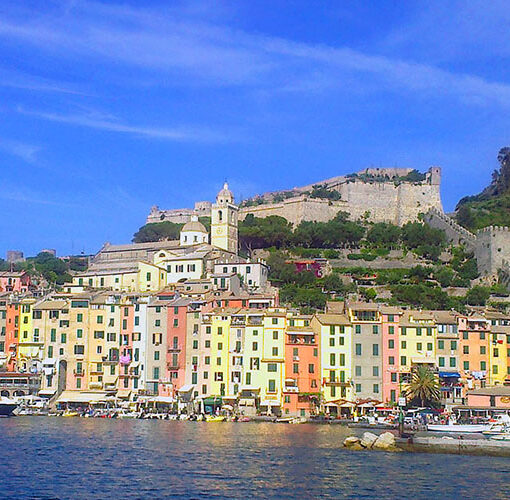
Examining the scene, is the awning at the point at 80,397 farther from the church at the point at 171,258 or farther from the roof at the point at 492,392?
the roof at the point at 492,392

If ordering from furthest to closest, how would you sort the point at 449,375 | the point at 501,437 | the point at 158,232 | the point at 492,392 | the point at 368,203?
the point at 368,203
the point at 158,232
the point at 449,375
the point at 492,392
the point at 501,437

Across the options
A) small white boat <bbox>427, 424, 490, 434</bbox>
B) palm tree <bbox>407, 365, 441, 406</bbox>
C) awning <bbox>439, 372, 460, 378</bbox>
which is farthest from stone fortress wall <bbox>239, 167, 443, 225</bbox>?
small white boat <bbox>427, 424, 490, 434</bbox>

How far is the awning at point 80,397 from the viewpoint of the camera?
72.1m

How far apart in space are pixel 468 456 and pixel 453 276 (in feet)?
175

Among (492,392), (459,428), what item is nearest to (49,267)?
(492,392)

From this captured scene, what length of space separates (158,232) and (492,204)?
4457 cm

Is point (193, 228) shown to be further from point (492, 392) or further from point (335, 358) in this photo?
point (492, 392)

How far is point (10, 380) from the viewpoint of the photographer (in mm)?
75000

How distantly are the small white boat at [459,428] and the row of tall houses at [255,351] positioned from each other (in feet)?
42.8

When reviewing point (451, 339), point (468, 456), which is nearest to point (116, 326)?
point (451, 339)

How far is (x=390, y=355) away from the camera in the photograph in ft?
229

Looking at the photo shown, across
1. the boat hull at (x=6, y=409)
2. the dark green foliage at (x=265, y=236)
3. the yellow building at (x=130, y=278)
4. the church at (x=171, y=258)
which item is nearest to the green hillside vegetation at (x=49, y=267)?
the church at (x=171, y=258)

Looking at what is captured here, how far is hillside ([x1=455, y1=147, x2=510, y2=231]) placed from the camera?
11631cm

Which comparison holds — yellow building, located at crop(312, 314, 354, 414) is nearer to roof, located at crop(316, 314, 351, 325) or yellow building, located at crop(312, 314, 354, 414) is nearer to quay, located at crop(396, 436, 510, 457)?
roof, located at crop(316, 314, 351, 325)
